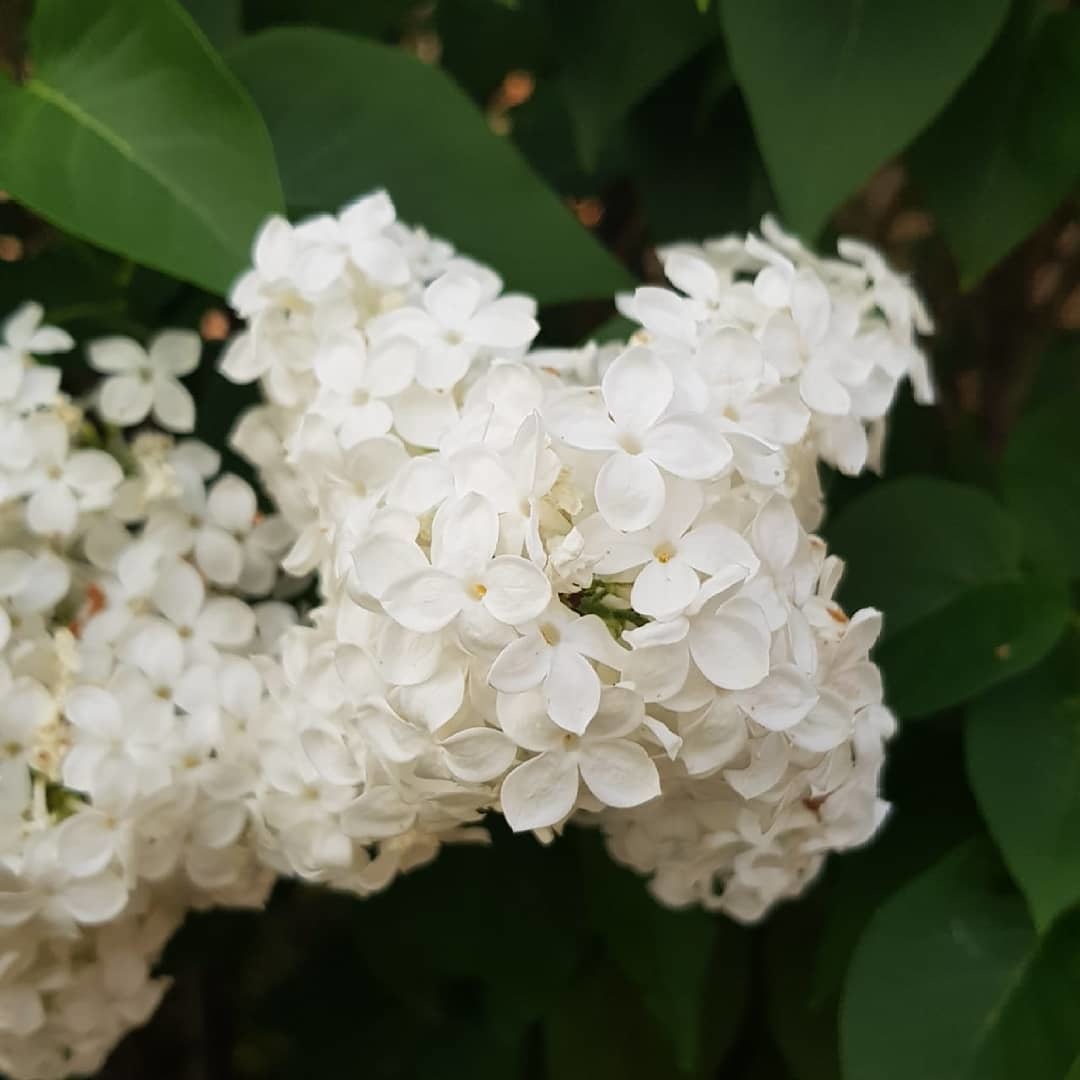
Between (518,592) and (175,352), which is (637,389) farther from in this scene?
(175,352)

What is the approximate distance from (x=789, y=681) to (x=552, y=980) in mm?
435

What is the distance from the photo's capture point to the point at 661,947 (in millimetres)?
604

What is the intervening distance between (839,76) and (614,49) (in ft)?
0.40

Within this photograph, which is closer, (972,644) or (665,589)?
(665,589)

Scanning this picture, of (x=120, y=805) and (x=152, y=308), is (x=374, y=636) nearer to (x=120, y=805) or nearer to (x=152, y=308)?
(x=120, y=805)

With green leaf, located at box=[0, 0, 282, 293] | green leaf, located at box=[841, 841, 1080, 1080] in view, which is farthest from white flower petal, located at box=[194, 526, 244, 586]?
green leaf, located at box=[841, 841, 1080, 1080]

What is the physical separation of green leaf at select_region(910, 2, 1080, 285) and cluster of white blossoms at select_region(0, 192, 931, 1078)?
104 mm

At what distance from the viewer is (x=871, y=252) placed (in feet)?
1.63

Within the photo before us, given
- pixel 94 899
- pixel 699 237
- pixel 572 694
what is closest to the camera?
pixel 572 694

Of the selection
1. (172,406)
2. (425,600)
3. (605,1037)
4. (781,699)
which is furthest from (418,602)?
(605,1037)

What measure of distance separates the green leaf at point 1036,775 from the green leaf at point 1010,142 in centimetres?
20

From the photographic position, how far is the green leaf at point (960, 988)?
46 cm

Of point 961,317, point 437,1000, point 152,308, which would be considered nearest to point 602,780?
point 152,308

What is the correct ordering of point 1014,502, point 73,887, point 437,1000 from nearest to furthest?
1. point 73,887
2. point 1014,502
3. point 437,1000
